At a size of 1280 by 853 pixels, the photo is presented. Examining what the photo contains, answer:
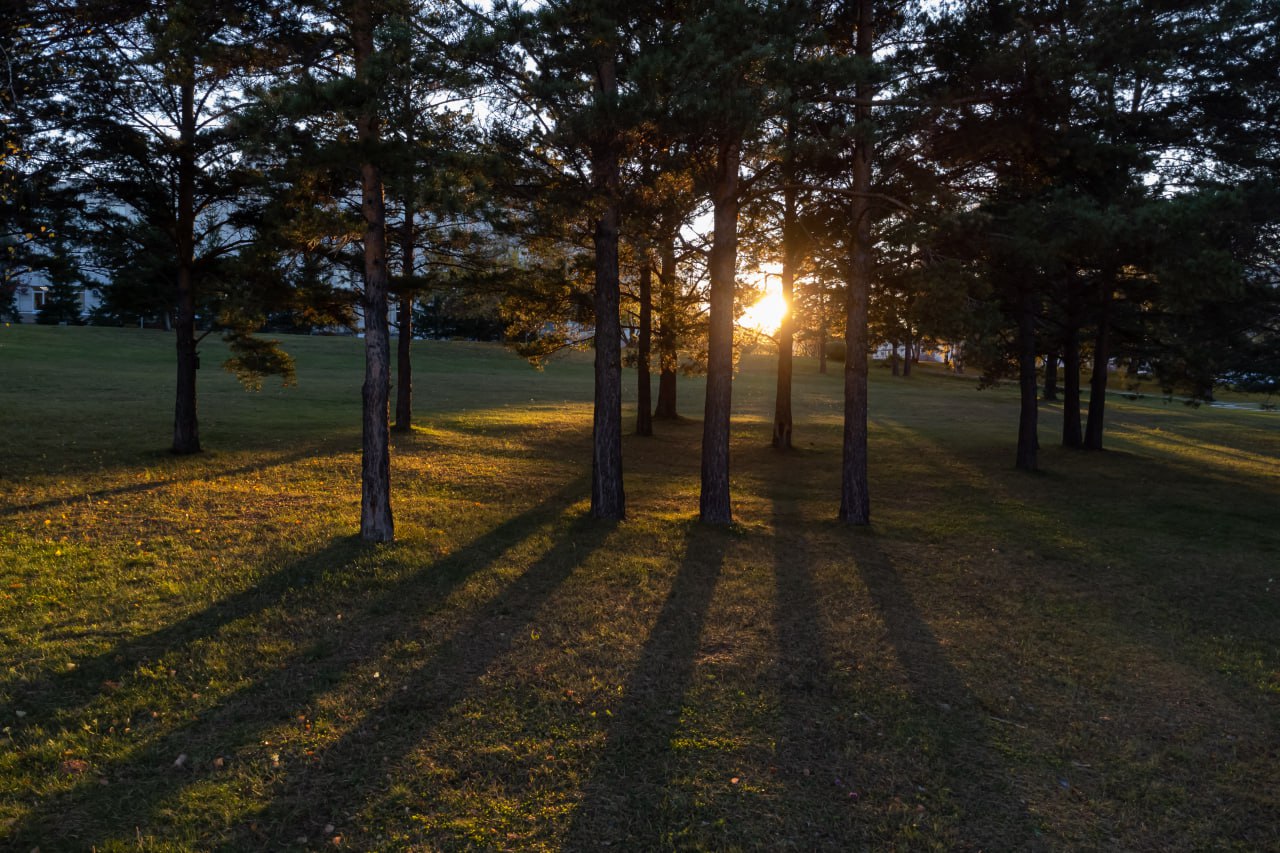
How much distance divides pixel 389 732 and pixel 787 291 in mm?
17136

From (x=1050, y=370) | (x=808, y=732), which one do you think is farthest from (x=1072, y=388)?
(x=808, y=732)

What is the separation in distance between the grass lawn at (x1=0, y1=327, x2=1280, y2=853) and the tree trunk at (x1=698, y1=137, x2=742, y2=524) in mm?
886

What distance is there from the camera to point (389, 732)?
18.0ft

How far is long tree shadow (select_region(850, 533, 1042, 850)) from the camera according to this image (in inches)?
183

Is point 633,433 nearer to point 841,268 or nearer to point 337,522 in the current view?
point 841,268

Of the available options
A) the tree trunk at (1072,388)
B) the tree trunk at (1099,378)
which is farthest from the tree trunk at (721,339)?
the tree trunk at (1072,388)

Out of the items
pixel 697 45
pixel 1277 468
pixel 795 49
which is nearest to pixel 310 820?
pixel 697 45

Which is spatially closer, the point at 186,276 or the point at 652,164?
the point at 652,164

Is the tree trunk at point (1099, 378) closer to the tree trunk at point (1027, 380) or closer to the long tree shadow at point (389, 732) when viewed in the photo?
the tree trunk at point (1027, 380)

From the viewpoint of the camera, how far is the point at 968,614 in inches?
353

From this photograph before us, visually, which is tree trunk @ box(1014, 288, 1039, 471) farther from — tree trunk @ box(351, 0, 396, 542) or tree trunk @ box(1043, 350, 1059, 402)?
tree trunk @ box(351, 0, 396, 542)

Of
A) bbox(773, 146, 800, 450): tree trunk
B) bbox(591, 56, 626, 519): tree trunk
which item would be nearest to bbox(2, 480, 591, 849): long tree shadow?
bbox(591, 56, 626, 519): tree trunk

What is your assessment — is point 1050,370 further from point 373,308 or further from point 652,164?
point 373,308

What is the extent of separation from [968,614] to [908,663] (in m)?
2.11
